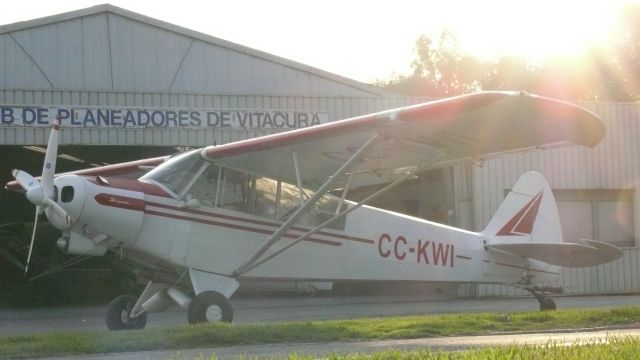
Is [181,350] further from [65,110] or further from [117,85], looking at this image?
[117,85]

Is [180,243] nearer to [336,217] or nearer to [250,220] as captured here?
[250,220]

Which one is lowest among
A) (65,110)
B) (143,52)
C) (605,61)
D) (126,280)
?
(126,280)

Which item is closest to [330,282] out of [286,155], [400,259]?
[400,259]

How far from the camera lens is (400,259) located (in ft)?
47.1

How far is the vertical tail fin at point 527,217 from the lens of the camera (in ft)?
53.9

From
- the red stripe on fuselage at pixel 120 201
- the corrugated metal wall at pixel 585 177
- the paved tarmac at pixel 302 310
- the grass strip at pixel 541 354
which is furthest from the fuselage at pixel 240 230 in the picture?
the corrugated metal wall at pixel 585 177

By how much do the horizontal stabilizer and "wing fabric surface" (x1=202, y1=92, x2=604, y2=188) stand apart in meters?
3.27

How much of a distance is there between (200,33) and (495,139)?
13.2 m

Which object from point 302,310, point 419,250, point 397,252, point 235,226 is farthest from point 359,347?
point 302,310

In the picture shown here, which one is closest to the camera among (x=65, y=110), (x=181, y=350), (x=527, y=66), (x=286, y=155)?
(x=181, y=350)

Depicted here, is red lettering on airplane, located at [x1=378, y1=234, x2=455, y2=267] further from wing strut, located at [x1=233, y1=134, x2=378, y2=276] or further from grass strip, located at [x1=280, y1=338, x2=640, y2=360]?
grass strip, located at [x1=280, y1=338, x2=640, y2=360]

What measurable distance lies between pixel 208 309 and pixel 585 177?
15.3m

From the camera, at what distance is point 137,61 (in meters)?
23.4

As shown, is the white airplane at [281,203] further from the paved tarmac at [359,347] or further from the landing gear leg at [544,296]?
the paved tarmac at [359,347]
